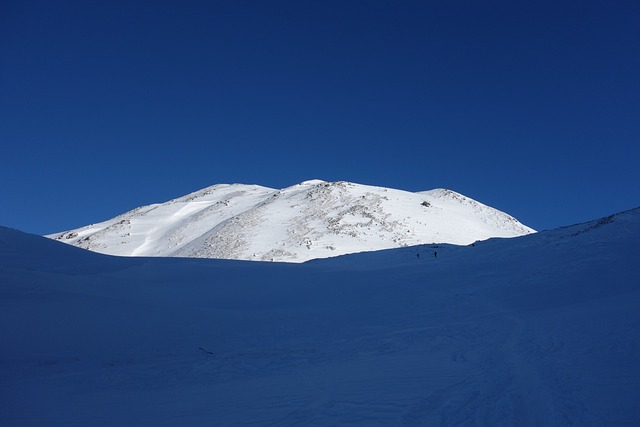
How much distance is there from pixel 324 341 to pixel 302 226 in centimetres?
3603

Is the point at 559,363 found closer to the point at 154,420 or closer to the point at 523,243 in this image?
the point at 154,420

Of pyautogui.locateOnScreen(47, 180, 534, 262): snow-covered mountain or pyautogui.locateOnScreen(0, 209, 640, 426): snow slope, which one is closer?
pyautogui.locateOnScreen(0, 209, 640, 426): snow slope

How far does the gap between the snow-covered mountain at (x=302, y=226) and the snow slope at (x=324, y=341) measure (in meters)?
19.5

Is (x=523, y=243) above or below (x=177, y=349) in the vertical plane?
above

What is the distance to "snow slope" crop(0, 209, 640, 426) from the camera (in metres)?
6.40

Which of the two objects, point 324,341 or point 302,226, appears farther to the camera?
point 302,226

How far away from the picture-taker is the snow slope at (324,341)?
640 cm

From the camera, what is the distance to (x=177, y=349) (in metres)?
10.9

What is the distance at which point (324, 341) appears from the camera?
460 inches

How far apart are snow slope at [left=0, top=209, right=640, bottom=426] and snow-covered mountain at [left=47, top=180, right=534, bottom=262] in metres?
19.5

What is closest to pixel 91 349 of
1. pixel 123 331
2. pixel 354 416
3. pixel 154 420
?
pixel 123 331

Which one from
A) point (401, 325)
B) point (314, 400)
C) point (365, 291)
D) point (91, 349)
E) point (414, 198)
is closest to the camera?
point (314, 400)

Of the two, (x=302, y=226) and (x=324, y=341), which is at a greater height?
(x=302, y=226)

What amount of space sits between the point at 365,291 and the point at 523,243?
11825 mm
